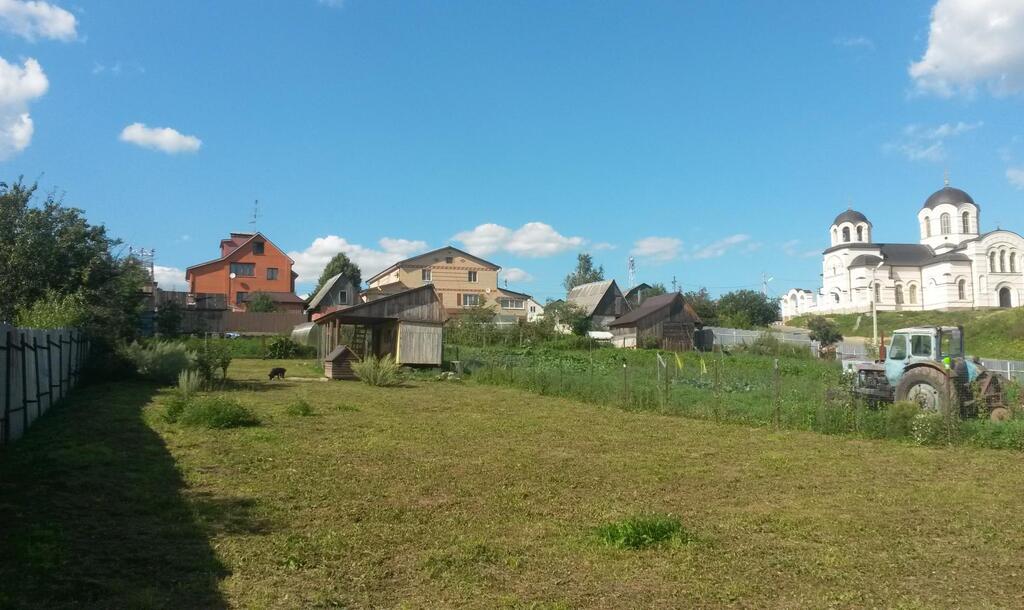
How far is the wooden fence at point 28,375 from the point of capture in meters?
9.63

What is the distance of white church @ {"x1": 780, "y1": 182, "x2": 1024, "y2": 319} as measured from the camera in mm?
68688

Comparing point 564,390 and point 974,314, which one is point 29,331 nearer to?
point 564,390

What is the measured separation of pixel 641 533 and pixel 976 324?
56.2m

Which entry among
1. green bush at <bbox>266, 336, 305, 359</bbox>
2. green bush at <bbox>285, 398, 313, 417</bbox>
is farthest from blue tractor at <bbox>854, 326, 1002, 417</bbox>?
green bush at <bbox>266, 336, 305, 359</bbox>

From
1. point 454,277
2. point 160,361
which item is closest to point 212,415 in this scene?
point 160,361

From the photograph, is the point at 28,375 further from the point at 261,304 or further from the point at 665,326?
the point at 261,304

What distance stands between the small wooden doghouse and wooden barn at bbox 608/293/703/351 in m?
26.7

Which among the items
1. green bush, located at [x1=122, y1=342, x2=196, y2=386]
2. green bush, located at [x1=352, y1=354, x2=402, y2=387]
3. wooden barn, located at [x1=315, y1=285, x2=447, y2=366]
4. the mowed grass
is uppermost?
wooden barn, located at [x1=315, y1=285, x2=447, y2=366]

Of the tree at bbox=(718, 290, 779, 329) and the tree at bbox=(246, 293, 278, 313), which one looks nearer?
the tree at bbox=(246, 293, 278, 313)

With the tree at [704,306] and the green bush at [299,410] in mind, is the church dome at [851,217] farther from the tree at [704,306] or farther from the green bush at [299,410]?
the green bush at [299,410]

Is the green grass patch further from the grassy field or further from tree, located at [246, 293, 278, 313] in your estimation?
tree, located at [246, 293, 278, 313]

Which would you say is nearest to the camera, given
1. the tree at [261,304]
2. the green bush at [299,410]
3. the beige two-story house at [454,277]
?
the green bush at [299,410]

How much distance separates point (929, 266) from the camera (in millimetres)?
71938

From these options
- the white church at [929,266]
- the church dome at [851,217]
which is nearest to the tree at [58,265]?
the white church at [929,266]
